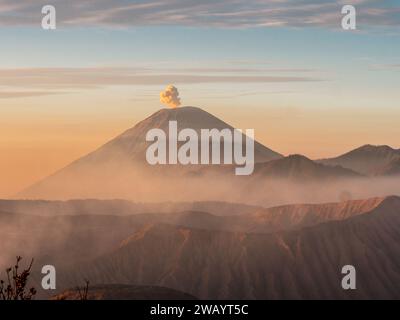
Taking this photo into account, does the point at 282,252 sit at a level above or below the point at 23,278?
above
